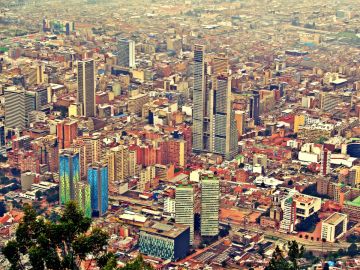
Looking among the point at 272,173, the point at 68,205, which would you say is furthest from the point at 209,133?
the point at 68,205

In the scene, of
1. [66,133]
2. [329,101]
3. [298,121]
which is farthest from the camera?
[329,101]

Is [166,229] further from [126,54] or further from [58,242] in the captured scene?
[126,54]

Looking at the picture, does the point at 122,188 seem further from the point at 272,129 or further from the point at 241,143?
the point at 272,129

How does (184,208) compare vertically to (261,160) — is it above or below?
above

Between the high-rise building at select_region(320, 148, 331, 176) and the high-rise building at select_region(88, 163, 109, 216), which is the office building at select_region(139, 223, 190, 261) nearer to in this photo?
the high-rise building at select_region(88, 163, 109, 216)

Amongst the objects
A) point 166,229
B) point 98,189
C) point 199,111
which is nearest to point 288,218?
point 166,229

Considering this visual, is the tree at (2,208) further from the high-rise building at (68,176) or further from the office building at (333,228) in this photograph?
the office building at (333,228)
